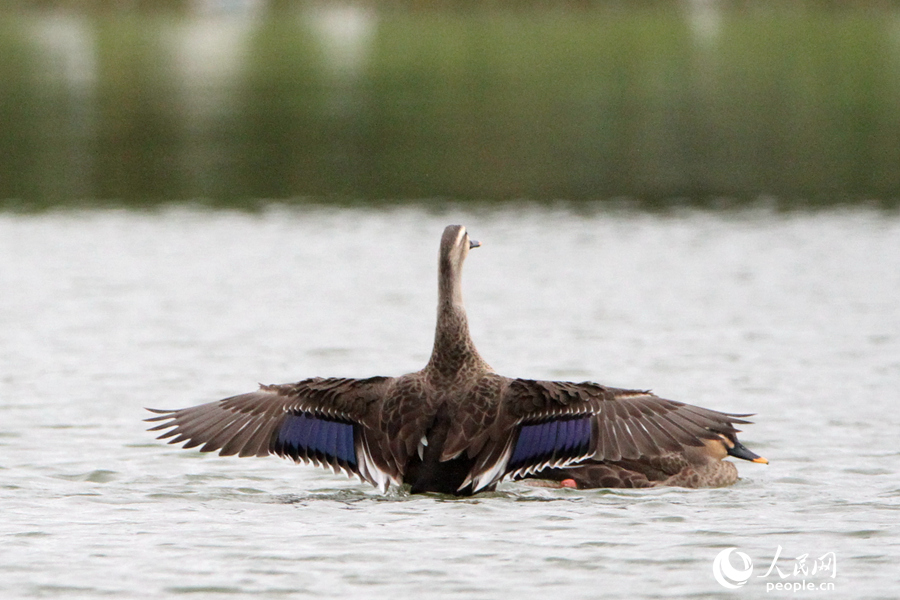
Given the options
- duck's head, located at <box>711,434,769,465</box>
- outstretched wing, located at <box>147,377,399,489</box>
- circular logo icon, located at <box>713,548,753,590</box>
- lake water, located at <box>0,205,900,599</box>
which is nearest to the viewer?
circular logo icon, located at <box>713,548,753,590</box>

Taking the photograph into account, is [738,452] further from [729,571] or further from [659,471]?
[729,571]

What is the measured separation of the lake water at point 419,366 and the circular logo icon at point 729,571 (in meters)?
0.05

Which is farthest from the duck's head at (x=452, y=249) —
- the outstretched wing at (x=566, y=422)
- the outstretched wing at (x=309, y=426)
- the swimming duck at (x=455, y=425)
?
the outstretched wing at (x=566, y=422)

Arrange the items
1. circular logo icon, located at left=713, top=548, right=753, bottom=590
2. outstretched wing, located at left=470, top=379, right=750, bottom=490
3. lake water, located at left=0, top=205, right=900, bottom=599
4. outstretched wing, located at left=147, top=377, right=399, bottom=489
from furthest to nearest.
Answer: outstretched wing, located at left=147, top=377, right=399, bottom=489
outstretched wing, located at left=470, top=379, right=750, bottom=490
lake water, located at left=0, top=205, right=900, bottom=599
circular logo icon, located at left=713, top=548, right=753, bottom=590

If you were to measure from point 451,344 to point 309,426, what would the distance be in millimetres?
1086

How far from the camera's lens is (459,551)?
9000 millimetres

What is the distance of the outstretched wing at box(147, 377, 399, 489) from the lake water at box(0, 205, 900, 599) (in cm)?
30

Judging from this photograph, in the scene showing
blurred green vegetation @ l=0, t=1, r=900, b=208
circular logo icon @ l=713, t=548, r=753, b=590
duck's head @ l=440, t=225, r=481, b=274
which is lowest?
circular logo icon @ l=713, t=548, r=753, b=590

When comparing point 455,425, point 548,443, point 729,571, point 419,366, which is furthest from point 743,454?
point 419,366

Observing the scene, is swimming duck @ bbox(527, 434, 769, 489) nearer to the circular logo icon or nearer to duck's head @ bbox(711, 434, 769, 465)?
duck's head @ bbox(711, 434, 769, 465)

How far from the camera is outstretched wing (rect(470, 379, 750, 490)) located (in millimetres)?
10250

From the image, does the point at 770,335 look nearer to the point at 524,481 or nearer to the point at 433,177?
the point at 524,481

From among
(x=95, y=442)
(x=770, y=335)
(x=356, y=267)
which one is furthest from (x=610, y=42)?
(x=95, y=442)

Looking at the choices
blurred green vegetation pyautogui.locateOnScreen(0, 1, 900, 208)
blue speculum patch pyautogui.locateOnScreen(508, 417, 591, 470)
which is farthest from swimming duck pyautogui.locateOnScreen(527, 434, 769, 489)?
blurred green vegetation pyautogui.locateOnScreen(0, 1, 900, 208)
